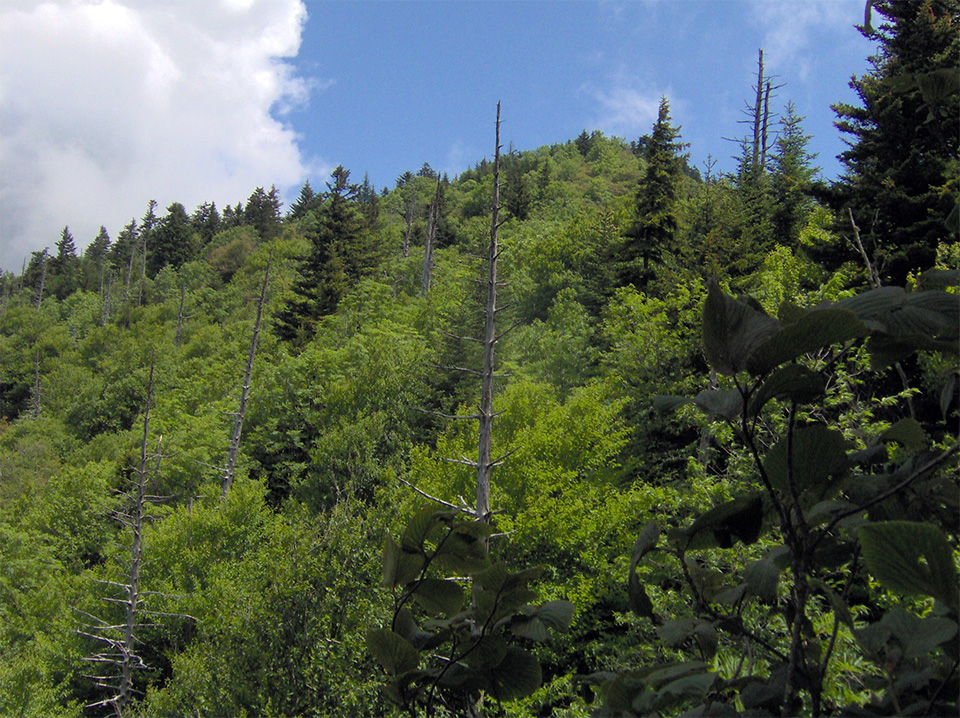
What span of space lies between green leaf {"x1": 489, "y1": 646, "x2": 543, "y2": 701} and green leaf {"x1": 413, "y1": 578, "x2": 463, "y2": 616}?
11 centimetres

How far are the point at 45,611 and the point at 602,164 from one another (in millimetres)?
70699

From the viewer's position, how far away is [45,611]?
23.4 meters

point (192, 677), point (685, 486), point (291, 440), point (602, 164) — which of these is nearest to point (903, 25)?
point (685, 486)

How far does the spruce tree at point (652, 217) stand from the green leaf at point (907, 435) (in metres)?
25.2

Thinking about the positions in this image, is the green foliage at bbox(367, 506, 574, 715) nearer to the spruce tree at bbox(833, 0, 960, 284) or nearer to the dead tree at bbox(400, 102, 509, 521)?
the dead tree at bbox(400, 102, 509, 521)

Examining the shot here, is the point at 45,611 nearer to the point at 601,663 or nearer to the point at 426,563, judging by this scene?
the point at 601,663

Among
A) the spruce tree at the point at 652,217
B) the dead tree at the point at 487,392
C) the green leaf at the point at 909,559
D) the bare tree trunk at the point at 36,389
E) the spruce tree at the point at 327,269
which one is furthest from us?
the bare tree trunk at the point at 36,389

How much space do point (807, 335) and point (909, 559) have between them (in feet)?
0.76

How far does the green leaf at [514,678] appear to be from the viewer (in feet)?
3.13

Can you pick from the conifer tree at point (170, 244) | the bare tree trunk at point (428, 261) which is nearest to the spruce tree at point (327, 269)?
the bare tree trunk at point (428, 261)

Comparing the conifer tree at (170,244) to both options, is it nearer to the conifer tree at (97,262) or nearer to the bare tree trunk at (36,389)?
the conifer tree at (97,262)

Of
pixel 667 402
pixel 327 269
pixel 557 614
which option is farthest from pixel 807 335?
pixel 327 269

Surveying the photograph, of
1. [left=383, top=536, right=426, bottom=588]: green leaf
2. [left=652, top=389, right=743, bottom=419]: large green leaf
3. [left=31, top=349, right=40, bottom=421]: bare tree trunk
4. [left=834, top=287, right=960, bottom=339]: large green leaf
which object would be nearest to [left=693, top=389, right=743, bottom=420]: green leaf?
[left=652, top=389, right=743, bottom=419]: large green leaf

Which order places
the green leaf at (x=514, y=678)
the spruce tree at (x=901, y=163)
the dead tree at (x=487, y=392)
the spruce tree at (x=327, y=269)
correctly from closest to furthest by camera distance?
the green leaf at (x=514, y=678)
the dead tree at (x=487, y=392)
the spruce tree at (x=901, y=163)
the spruce tree at (x=327, y=269)
